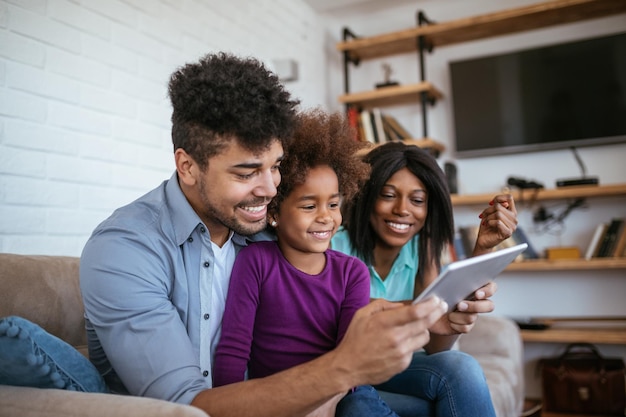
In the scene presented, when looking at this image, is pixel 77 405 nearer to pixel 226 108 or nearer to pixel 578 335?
pixel 226 108

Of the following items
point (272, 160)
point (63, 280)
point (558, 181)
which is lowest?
point (63, 280)

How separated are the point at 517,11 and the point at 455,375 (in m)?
2.62

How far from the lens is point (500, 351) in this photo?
2438 mm

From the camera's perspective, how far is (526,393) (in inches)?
135

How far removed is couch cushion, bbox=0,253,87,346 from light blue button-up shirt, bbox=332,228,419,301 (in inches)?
29.9

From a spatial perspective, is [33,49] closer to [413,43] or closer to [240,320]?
[240,320]

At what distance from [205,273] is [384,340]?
1.70 feet

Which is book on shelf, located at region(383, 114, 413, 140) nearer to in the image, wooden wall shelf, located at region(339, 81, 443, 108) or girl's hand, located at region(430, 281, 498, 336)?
wooden wall shelf, located at region(339, 81, 443, 108)

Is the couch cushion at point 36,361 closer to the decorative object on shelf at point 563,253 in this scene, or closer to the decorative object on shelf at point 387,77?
the decorative object on shelf at point 563,253

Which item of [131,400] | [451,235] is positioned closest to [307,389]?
[131,400]

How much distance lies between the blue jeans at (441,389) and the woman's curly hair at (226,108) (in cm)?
62

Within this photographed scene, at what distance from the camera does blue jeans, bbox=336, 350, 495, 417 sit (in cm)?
130

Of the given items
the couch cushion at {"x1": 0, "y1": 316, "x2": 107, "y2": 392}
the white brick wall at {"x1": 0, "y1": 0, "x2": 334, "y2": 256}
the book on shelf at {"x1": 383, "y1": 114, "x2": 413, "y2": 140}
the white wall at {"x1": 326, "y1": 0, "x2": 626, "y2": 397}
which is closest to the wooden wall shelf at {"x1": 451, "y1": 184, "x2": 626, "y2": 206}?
the white wall at {"x1": 326, "y1": 0, "x2": 626, "y2": 397}

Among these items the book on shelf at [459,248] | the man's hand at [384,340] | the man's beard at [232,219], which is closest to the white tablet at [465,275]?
the man's hand at [384,340]
